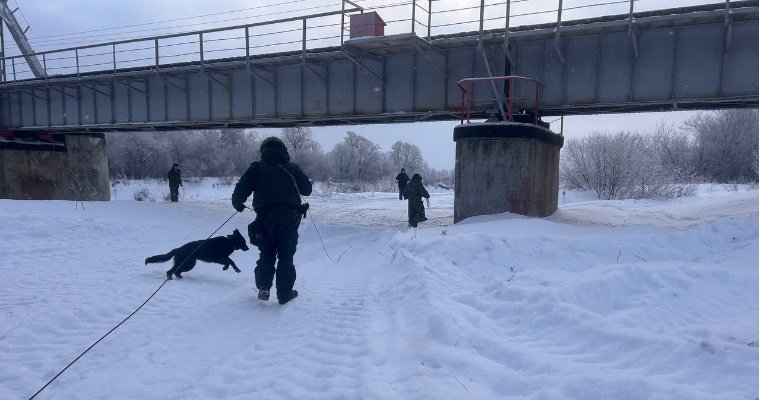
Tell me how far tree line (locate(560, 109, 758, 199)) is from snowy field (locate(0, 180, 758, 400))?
21.1 meters

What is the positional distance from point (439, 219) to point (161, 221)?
9.07 m

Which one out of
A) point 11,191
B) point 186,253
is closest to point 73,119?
point 11,191

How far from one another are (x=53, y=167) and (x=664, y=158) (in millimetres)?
43170

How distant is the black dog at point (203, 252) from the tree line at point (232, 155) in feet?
99.8

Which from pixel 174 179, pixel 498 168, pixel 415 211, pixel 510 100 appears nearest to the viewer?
pixel 498 168

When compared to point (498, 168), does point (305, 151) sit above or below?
above

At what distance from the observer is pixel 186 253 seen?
6340 millimetres

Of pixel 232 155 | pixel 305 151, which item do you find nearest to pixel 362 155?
pixel 305 151

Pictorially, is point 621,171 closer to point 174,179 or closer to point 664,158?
point 664,158

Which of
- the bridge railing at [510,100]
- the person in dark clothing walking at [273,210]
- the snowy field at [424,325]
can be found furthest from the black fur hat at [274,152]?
the bridge railing at [510,100]

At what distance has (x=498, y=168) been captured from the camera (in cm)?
1154

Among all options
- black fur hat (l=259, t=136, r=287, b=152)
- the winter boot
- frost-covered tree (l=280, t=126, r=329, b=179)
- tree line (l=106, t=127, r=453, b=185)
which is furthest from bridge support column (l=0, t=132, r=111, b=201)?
frost-covered tree (l=280, t=126, r=329, b=179)

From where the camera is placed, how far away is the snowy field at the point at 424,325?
2820mm

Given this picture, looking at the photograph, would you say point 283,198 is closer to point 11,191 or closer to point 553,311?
point 553,311
